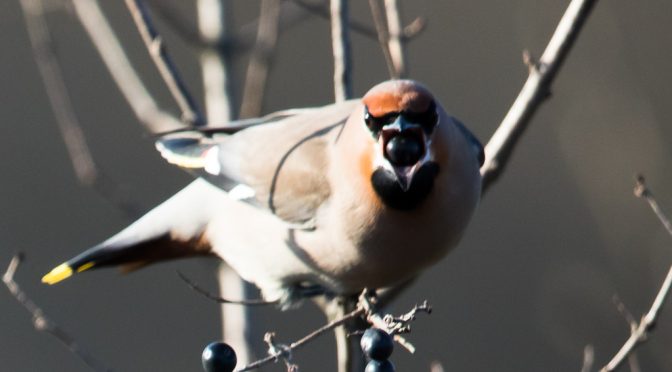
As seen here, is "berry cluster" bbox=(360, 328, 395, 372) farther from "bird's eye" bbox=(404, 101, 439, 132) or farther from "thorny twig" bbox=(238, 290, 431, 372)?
"bird's eye" bbox=(404, 101, 439, 132)

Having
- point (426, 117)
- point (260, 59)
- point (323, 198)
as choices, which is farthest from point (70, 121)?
point (426, 117)

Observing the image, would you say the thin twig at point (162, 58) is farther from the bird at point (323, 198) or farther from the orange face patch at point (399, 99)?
the orange face patch at point (399, 99)

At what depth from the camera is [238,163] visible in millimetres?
4219

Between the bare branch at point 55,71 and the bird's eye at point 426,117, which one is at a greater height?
the bird's eye at point 426,117

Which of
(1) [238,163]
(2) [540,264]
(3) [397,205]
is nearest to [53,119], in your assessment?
(2) [540,264]

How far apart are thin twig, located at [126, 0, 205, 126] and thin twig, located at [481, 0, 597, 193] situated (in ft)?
2.89

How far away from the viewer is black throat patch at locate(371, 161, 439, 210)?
145 inches

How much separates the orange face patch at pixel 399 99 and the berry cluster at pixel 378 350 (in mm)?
768

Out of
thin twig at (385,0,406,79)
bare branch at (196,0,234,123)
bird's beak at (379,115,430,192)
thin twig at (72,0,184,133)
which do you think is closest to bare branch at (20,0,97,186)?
thin twig at (72,0,184,133)

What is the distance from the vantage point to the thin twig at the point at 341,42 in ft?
12.9

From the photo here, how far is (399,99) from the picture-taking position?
3420mm

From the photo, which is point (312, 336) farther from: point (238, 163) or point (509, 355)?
point (509, 355)

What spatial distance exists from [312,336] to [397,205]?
100 centimetres

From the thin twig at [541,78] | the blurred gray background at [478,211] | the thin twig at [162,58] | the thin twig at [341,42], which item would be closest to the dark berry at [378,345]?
the thin twig at [541,78]
